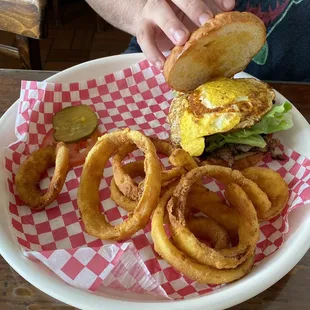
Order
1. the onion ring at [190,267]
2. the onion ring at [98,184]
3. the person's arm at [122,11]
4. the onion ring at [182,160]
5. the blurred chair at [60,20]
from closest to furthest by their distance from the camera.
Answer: the onion ring at [190,267] < the onion ring at [98,184] < the onion ring at [182,160] < the person's arm at [122,11] < the blurred chair at [60,20]

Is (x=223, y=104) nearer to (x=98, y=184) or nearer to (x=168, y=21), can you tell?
(x=168, y=21)

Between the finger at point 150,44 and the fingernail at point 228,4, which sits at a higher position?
the fingernail at point 228,4

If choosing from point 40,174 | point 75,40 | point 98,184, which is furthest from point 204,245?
point 75,40

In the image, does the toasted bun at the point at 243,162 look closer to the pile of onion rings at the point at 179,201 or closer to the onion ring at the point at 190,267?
the pile of onion rings at the point at 179,201

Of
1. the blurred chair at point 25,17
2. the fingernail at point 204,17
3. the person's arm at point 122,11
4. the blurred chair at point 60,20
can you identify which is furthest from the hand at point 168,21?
the blurred chair at point 60,20

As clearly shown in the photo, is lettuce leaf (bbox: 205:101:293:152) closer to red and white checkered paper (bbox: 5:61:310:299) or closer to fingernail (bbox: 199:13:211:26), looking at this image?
red and white checkered paper (bbox: 5:61:310:299)

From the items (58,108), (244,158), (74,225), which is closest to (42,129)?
(58,108)
